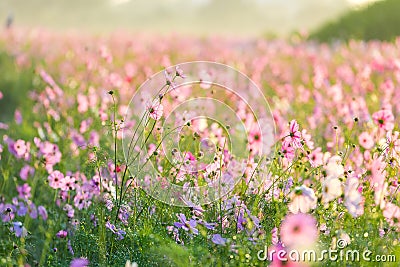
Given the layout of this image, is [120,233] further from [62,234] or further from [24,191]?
[24,191]

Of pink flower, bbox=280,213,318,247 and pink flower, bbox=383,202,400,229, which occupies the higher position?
pink flower, bbox=383,202,400,229

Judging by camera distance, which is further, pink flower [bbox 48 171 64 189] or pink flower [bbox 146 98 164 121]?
pink flower [bbox 48 171 64 189]

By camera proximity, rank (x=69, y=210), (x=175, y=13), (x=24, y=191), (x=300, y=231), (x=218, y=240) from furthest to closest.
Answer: (x=175, y=13)
(x=24, y=191)
(x=69, y=210)
(x=218, y=240)
(x=300, y=231)

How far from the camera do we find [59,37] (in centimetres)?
1133

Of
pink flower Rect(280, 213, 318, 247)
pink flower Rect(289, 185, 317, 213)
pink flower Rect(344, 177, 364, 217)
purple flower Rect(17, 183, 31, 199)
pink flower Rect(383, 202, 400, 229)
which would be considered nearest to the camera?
pink flower Rect(280, 213, 318, 247)

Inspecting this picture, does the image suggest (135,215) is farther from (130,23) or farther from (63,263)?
(130,23)

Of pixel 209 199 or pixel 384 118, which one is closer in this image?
pixel 209 199

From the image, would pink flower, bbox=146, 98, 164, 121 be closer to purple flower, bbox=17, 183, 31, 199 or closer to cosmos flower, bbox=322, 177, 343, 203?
cosmos flower, bbox=322, 177, 343, 203

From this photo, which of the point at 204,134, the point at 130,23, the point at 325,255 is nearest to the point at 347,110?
the point at 204,134

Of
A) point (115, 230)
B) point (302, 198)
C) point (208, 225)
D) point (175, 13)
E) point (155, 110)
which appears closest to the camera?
point (302, 198)

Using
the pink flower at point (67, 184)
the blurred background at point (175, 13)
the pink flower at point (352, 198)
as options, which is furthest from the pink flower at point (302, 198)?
the blurred background at point (175, 13)

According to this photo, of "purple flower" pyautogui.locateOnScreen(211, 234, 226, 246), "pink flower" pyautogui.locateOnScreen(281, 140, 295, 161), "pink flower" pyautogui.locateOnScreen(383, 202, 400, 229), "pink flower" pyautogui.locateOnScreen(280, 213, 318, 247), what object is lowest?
"pink flower" pyautogui.locateOnScreen(280, 213, 318, 247)

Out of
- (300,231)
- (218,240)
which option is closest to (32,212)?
(218,240)

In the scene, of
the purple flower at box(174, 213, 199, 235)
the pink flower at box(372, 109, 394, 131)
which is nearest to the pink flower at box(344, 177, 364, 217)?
the purple flower at box(174, 213, 199, 235)
